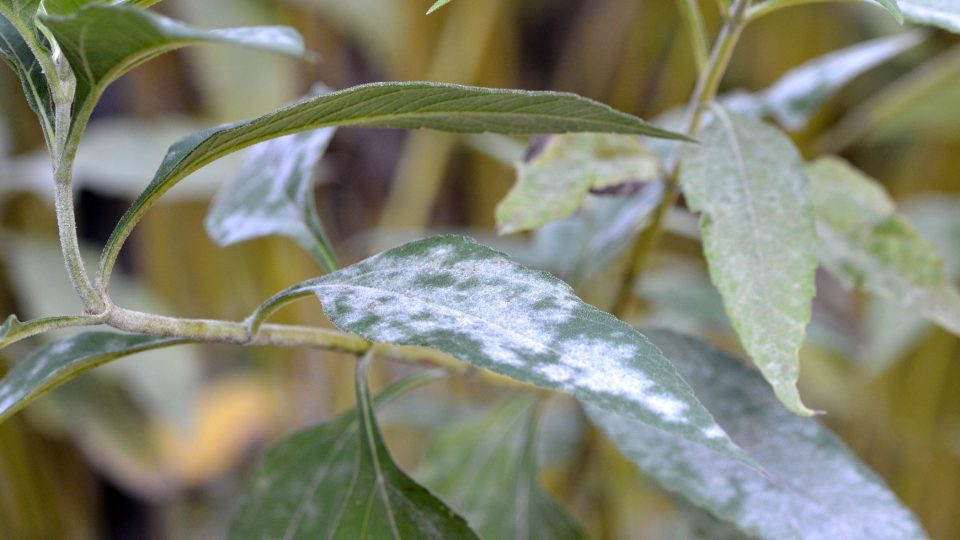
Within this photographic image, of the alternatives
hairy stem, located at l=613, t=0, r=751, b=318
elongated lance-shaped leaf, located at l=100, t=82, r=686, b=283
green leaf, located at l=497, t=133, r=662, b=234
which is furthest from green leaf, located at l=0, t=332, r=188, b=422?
hairy stem, located at l=613, t=0, r=751, b=318

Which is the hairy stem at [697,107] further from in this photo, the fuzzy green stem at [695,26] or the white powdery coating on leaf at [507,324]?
the white powdery coating on leaf at [507,324]

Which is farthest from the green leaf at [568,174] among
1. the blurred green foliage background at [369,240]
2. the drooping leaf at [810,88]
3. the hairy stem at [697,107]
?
the blurred green foliage background at [369,240]

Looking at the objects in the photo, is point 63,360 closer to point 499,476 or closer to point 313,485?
point 313,485

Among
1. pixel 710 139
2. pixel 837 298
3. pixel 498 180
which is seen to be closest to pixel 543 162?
pixel 710 139

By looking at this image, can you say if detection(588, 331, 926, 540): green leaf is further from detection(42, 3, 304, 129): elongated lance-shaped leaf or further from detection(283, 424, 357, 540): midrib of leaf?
detection(42, 3, 304, 129): elongated lance-shaped leaf

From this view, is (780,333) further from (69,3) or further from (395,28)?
(395,28)
